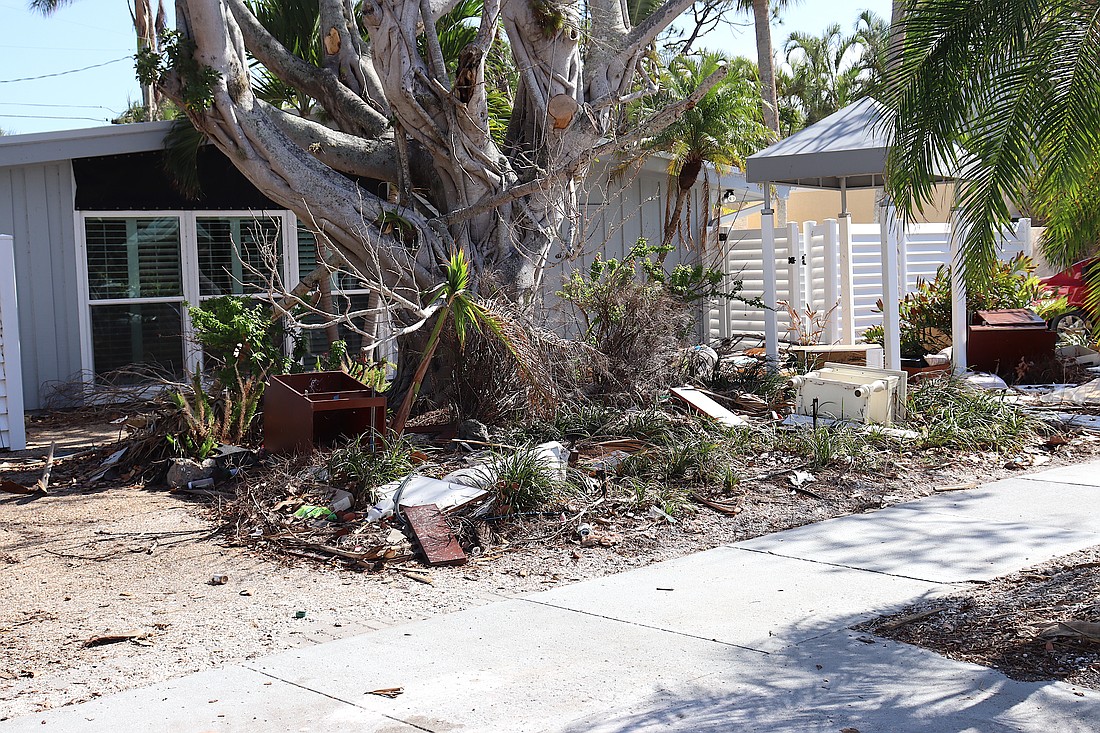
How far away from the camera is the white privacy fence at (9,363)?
33.1 feet

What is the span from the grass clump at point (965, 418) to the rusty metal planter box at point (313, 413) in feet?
14.4

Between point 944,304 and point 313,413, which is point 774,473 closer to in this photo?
point 313,413

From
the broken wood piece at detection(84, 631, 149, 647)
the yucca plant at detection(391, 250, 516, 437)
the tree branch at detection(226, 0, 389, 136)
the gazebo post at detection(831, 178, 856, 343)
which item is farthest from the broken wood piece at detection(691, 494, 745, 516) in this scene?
the gazebo post at detection(831, 178, 856, 343)

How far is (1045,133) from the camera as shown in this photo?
5.27 meters

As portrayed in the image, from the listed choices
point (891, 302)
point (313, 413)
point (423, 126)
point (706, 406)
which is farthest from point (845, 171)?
point (313, 413)

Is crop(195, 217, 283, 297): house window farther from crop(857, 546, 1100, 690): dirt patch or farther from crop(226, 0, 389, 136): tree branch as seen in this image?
crop(857, 546, 1100, 690): dirt patch

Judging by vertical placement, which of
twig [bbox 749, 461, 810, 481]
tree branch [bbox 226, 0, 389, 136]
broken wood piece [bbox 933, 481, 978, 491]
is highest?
tree branch [bbox 226, 0, 389, 136]

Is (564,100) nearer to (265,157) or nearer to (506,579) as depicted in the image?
(265,157)

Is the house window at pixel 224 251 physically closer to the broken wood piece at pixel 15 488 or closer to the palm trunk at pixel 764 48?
the broken wood piece at pixel 15 488

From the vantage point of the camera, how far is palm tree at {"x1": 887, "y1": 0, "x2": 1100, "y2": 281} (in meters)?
5.13

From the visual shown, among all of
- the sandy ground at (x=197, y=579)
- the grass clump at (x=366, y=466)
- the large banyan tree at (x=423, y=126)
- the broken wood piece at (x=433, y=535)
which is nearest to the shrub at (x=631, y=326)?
the large banyan tree at (x=423, y=126)

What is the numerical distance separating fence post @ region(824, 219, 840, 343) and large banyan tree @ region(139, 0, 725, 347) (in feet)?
16.5

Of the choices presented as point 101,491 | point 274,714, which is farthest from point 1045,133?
point 101,491

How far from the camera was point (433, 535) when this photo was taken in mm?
6297
